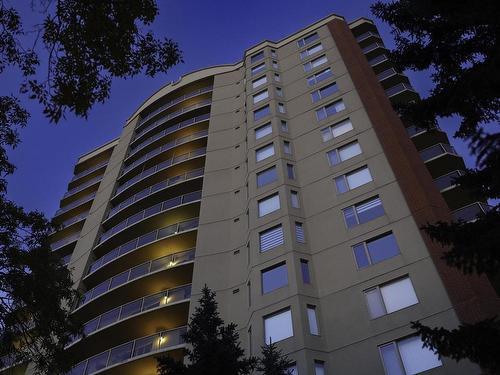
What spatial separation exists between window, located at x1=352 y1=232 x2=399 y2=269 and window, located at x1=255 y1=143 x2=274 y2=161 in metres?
10.6

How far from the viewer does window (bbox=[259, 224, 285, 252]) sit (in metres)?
24.6

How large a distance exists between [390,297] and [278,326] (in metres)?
4.92

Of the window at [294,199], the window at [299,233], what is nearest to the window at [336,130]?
the window at [294,199]

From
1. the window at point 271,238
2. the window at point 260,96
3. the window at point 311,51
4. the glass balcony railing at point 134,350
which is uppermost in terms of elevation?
the window at point 311,51

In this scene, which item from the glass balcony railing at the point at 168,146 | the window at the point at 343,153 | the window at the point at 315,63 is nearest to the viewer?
the window at the point at 343,153

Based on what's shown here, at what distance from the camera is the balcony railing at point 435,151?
1121 inches

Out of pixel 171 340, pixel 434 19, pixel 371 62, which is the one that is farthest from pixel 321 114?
pixel 434 19

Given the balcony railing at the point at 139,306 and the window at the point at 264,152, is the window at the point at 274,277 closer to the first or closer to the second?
the balcony railing at the point at 139,306

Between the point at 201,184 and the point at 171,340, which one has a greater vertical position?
the point at 201,184

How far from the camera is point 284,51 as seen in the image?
144 feet

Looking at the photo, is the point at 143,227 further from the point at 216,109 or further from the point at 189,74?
the point at 189,74

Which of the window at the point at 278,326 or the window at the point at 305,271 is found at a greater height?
the window at the point at 305,271

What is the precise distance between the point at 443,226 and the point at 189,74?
43974mm

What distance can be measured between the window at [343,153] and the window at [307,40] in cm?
1807
